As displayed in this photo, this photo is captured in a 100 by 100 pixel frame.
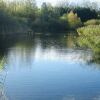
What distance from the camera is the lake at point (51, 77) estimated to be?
14.4m

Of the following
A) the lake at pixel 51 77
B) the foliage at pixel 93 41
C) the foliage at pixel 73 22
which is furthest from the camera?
the foliage at pixel 73 22

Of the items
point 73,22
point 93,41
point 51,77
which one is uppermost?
point 93,41

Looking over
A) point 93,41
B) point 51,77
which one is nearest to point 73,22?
point 93,41

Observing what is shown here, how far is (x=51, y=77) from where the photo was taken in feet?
58.0

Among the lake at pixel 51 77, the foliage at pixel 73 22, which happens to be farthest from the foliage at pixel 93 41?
the foliage at pixel 73 22

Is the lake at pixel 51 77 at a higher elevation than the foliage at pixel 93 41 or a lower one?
lower

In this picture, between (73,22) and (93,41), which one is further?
(73,22)

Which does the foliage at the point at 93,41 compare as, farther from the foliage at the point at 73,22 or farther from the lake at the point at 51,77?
the foliage at the point at 73,22

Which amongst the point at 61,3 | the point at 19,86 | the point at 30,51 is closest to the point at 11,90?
the point at 19,86

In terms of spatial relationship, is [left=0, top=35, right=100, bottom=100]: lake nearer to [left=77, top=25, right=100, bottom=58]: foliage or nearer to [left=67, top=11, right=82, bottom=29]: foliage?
[left=77, top=25, right=100, bottom=58]: foliage

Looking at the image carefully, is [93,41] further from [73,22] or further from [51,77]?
[73,22]

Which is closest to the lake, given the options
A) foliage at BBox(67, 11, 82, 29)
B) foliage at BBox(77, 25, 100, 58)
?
foliage at BBox(77, 25, 100, 58)

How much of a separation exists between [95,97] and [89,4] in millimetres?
69188

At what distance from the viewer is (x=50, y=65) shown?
69.5ft
